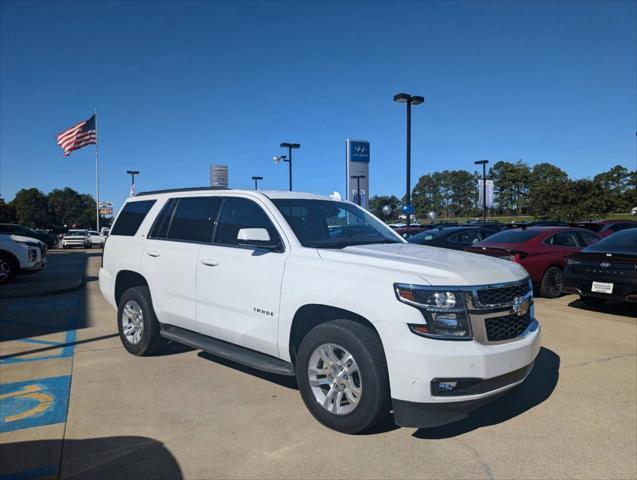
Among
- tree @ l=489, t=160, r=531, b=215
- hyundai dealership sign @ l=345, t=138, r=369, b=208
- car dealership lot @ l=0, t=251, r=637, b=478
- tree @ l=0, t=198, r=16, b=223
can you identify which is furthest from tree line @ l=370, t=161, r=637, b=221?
tree @ l=0, t=198, r=16, b=223

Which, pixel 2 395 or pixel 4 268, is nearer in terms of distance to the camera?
pixel 2 395

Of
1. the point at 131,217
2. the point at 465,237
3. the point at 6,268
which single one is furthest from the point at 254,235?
the point at 6,268

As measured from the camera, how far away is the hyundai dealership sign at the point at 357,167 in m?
26.0

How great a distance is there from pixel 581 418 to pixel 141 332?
14.8ft

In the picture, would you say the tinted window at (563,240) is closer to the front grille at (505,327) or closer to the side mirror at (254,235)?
the front grille at (505,327)

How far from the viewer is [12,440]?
11.6 ft

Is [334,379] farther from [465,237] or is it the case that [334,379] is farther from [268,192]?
[465,237]

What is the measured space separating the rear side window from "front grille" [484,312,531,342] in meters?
4.15

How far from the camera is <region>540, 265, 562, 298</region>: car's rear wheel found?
9.89 meters

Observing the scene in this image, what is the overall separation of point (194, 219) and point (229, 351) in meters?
1.52

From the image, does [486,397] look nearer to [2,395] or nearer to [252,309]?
[252,309]

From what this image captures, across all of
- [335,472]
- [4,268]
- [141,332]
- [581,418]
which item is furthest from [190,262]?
[4,268]

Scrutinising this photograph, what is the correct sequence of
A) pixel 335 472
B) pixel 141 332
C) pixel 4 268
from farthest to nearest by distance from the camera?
pixel 4 268
pixel 141 332
pixel 335 472

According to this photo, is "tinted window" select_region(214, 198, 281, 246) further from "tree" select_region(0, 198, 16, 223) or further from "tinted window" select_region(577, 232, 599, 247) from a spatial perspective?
"tree" select_region(0, 198, 16, 223)
